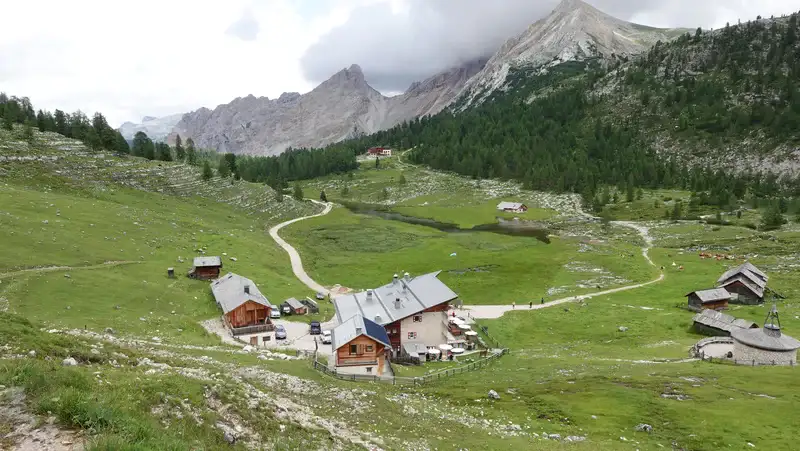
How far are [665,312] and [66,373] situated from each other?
256 feet

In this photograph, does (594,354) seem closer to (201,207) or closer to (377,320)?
(377,320)

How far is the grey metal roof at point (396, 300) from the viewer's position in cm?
6020

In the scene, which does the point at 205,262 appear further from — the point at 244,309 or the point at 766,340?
the point at 766,340

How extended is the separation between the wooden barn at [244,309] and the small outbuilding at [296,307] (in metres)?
4.94

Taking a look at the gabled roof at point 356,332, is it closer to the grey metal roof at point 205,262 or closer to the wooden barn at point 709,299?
the grey metal roof at point 205,262

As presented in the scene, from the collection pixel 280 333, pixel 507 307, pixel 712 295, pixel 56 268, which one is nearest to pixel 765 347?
pixel 712 295

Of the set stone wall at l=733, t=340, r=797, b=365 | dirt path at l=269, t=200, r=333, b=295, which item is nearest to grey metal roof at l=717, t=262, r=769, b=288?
stone wall at l=733, t=340, r=797, b=365

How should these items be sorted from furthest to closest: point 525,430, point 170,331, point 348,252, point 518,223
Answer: point 518,223 → point 348,252 → point 170,331 → point 525,430

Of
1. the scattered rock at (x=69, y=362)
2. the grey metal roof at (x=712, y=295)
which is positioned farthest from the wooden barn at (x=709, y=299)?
the scattered rock at (x=69, y=362)

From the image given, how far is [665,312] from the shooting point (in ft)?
240

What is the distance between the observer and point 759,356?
4909cm

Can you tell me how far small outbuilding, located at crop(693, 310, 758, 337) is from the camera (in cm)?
6031

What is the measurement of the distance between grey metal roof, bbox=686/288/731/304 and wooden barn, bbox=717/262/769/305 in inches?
268

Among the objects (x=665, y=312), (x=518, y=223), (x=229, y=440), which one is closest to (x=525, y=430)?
(x=229, y=440)
